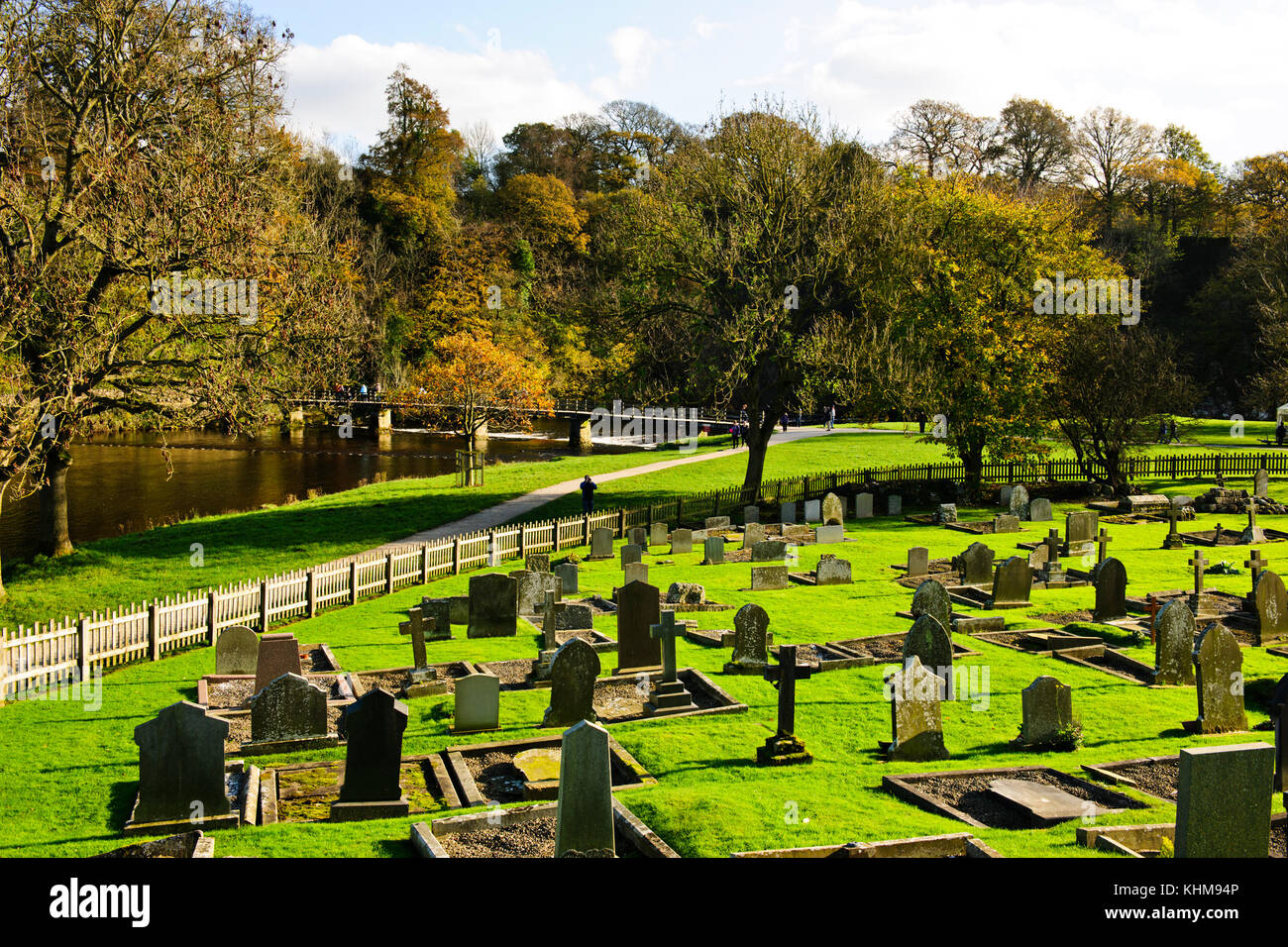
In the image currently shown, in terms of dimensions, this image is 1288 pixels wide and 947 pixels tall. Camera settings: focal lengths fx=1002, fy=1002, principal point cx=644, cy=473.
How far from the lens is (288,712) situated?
40.1 feet

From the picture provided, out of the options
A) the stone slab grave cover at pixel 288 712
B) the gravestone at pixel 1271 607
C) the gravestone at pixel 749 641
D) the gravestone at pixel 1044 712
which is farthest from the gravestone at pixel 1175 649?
the stone slab grave cover at pixel 288 712

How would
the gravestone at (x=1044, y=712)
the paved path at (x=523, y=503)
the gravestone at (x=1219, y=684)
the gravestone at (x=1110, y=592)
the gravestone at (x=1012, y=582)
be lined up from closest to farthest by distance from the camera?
the gravestone at (x=1044, y=712) → the gravestone at (x=1219, y=684) → the gravestone at (x=1110, y=592) → the gravestone at (x=1012, y=582) → the paved path at (x=523, y=503)

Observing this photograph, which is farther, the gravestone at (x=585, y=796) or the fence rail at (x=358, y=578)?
the fence rail at (x=358, y=578)

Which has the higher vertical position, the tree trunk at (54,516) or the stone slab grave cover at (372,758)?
the tree trunk at (54,516)

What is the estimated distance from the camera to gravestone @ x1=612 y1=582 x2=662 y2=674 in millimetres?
15195

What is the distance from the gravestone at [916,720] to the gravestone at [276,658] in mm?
8285

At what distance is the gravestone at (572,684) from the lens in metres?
12.6

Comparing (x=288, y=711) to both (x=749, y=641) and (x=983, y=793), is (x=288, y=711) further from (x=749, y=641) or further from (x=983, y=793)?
(x=983, y=793)

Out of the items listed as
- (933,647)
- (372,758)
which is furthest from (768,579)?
(372,758)

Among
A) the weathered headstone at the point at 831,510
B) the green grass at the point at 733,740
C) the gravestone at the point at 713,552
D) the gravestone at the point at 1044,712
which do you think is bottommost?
the green grass at the point at 733,740

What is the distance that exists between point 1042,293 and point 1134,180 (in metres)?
50.8

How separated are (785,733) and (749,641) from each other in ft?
12.8

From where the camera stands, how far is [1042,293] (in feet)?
115

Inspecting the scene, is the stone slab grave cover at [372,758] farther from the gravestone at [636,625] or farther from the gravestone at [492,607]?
the gravestone at [492,607]
